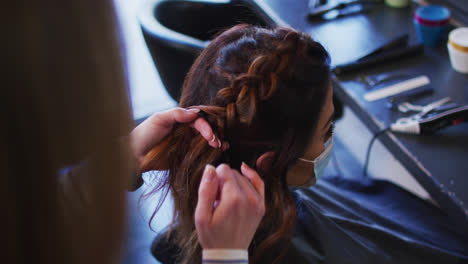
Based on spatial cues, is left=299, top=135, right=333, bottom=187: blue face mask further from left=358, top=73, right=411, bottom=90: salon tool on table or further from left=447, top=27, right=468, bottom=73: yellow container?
left=447, top=27, right=468, bottom=73: yellow container

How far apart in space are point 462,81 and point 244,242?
108cm

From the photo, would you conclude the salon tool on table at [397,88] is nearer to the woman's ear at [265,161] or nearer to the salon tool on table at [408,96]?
the salon tool on table at [408,96]

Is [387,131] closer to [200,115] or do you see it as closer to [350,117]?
[200,115]

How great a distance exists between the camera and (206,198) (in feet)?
2.34

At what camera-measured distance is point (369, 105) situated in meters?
1.36

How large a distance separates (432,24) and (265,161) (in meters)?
0.96

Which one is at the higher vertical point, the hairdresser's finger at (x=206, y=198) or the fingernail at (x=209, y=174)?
A: the fingernail at (x=209, y=174)

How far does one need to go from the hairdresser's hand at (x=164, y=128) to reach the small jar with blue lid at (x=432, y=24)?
1.01m

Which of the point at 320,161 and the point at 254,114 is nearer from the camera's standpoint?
the point at 254,114

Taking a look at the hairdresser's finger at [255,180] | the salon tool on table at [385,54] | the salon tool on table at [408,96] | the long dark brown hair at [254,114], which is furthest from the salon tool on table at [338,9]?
the hairdresser's finger at [255,180]

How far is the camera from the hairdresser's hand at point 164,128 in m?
0.91

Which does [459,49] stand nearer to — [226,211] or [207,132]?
[207,132]

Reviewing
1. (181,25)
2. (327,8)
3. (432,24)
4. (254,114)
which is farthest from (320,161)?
(181,25)

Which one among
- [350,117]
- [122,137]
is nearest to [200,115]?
[122,137]
